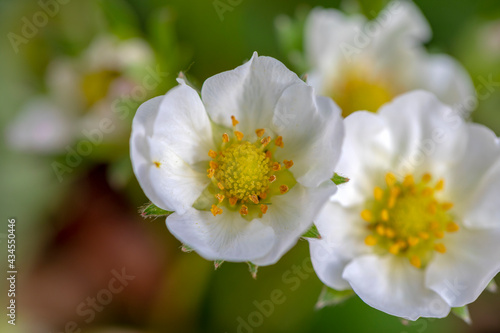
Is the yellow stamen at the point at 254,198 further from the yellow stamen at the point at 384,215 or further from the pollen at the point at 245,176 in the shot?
the yellow stamen at the point at 384,215

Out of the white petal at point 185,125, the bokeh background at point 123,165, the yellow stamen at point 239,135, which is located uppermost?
the white petal at point 185,125

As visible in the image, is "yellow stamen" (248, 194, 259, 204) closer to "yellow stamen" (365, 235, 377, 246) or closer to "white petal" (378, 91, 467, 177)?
"yellow stamen" (365, 235, 377, 246)

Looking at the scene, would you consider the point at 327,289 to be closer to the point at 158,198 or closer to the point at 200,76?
the point at 158,198

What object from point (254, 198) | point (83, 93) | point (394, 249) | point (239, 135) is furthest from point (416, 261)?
point (83, 93)

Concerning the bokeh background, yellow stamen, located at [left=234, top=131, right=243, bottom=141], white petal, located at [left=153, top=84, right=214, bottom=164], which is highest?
white petal, located at [left=153, top=84, right=214, bottom=164]

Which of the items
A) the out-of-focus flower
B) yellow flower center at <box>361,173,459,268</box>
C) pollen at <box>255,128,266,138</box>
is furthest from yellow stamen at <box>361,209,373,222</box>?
the out-of-focus flower

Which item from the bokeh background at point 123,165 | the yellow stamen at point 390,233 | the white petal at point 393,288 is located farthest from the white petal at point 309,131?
the bokeh background at point 123,165

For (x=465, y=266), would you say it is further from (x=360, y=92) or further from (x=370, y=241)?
(x=360, y=92)
